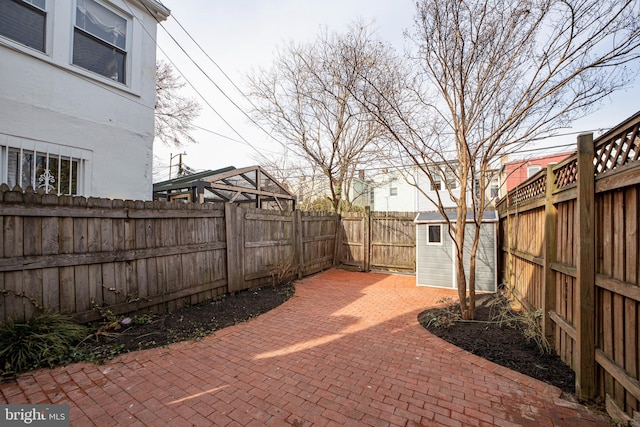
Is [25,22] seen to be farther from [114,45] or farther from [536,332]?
[536,332]

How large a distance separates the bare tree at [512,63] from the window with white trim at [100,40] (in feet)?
17.7

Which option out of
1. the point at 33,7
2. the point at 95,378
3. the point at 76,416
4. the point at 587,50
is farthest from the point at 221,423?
the point at 33,7

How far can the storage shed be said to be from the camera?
6680mm

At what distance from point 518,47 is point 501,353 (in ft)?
14.2

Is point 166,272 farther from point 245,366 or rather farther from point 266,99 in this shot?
point 266,99

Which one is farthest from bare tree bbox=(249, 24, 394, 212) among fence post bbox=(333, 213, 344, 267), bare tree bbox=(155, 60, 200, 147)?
bare tree bbox=(155, 60, 200, 147)

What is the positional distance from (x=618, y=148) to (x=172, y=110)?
1594 cm

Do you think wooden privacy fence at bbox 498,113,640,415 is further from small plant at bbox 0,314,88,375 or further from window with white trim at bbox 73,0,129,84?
window with white trim at bbox 73,0,129,84

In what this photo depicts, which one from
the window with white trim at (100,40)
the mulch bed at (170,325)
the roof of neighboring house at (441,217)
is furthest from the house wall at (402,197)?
the window with white trim at (100,40)

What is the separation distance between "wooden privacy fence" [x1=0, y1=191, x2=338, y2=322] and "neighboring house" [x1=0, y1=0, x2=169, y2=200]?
4.86 feet

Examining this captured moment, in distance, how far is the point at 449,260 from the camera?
282 inches

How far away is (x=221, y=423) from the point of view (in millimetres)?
2191

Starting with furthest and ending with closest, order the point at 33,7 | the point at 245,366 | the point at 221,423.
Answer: the point at 33,7 → the point at 245,366 → the point at 221,423

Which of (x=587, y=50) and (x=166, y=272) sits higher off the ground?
(x=587, y=50)
